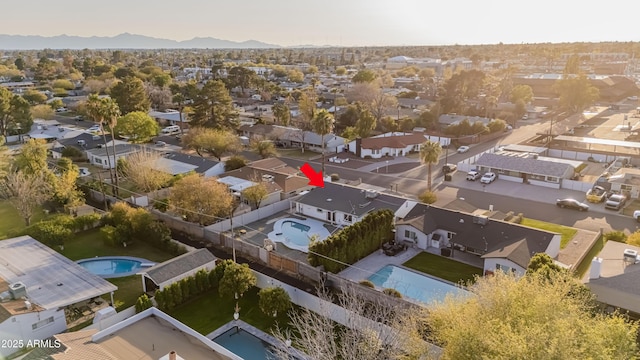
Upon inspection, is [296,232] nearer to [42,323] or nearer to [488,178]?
[42,323]

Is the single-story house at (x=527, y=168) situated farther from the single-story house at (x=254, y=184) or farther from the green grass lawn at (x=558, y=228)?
the single-story house at (x=254, y=184)

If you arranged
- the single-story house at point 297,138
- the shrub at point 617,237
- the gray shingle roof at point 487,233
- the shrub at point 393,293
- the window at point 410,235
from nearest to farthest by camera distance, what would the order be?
the shrub at point 393,293, the gray shingle roof at point 487,233, the shrub at point 617,237, the window at point 410,235, the single-story house at point 297,138

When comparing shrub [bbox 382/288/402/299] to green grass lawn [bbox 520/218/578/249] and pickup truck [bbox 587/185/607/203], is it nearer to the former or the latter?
green grass lawn [bbox 520/218/578/249]

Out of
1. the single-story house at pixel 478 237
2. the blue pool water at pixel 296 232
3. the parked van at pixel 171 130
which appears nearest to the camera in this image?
the single-story house at pixel 478 237

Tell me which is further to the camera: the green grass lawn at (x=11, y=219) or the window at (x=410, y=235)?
the green grass lawn at (x=11, y=219)

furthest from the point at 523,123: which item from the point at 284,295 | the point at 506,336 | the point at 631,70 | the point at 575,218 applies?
the point at 631,70

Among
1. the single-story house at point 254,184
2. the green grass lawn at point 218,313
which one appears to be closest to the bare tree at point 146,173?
the single-story house at point 254,184

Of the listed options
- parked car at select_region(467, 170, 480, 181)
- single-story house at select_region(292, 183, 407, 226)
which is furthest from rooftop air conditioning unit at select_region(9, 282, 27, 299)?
parked car at select_region(467, 170, 480, 181)
